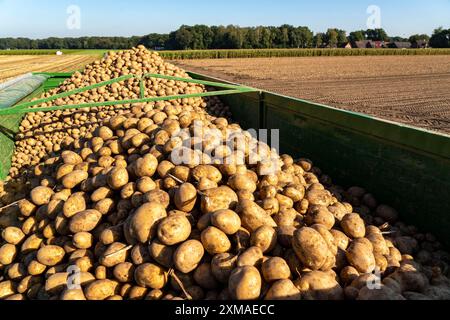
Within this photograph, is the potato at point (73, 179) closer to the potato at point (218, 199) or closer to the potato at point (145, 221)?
the potato at point (145, 221)

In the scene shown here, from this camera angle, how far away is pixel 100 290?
283 centimetres

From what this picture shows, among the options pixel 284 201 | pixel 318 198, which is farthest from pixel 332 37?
pixel 284 201

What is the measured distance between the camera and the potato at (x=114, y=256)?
3.02m

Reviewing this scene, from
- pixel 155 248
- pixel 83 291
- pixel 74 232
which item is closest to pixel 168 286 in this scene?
pixel 155 248

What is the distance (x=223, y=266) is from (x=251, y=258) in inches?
9.4

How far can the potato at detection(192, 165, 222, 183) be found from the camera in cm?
356

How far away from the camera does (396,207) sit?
4.03 m

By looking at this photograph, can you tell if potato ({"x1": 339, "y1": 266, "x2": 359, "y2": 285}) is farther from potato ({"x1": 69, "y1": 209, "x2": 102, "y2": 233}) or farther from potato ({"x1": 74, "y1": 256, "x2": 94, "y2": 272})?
potato ({"x1": 69, "y1": 209, "x2": 102, "y2": 233})

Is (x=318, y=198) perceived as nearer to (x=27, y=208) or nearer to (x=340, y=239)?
(x=340, y=239)

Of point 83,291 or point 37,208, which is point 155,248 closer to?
point 83,291

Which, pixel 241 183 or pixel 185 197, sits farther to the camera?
pixel 241 183

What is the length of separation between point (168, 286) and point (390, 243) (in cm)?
228

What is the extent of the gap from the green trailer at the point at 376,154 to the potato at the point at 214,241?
2259 mm

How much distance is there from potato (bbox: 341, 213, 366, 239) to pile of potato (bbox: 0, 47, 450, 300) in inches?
0.4
